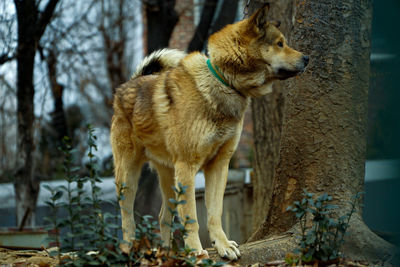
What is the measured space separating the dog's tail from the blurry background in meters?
1.14

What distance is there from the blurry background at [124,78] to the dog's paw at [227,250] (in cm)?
115

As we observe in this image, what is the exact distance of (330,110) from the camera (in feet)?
12.8

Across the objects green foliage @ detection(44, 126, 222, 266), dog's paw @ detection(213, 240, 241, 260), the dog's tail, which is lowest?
dog's paw @ detection(213, 240, 241, 260)

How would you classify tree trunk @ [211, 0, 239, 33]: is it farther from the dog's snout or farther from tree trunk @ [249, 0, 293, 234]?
the dog's snout

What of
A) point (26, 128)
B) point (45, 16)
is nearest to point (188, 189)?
point (26, 128)

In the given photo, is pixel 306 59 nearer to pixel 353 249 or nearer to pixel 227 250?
pixel 353 249

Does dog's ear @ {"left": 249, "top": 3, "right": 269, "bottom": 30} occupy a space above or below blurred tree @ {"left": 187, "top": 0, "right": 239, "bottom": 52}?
below

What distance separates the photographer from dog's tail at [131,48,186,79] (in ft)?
15.7

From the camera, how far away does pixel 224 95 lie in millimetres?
3842

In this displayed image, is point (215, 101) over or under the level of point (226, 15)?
under

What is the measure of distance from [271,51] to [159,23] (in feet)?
19.4

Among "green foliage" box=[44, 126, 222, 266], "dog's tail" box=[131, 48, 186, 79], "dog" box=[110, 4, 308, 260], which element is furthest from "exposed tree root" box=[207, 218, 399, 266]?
"dog's tail" box=[131, 48, 186, 79]

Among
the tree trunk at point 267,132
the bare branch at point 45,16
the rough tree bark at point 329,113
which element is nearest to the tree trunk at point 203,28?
the tree trunk at point 267,132

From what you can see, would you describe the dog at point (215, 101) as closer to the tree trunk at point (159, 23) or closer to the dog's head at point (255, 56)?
the dog's head at point (255, 56)
